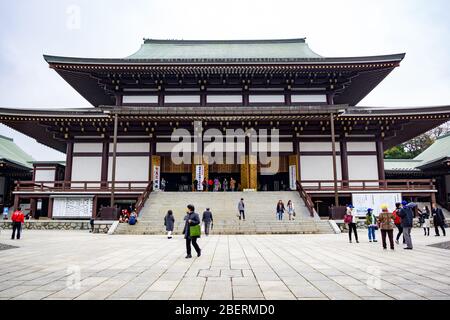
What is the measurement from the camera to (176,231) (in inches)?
651

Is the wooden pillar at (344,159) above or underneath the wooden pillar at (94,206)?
above

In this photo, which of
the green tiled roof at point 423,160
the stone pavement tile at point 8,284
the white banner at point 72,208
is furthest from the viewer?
the green tiled roof at point 423,160

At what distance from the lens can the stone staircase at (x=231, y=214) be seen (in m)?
16.9

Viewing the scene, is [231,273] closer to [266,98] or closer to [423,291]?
[423,291]

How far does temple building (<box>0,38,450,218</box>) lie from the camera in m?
21.1

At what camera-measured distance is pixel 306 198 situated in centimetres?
2008

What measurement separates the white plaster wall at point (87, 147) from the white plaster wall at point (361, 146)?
61.5 feet

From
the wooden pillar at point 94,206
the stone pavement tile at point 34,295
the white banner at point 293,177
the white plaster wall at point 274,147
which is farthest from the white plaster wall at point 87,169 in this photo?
the stone pavement tile at point 34,295

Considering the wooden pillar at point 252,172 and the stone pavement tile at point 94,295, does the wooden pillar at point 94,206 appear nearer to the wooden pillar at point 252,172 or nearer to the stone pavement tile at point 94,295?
the wooden pillar at point 252,172

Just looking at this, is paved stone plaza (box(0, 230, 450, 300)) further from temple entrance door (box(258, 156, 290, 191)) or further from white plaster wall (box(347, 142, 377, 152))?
temple entrance door (box(258, 156, 290, 191))

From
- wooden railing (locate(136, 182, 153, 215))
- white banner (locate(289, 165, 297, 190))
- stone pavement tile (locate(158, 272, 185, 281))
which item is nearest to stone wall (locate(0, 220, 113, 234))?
wooden railing (locate(136, 182, 153, 215))

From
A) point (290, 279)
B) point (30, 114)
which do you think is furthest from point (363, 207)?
point (30, 114)

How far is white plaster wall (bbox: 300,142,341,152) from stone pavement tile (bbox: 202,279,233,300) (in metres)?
19.1
